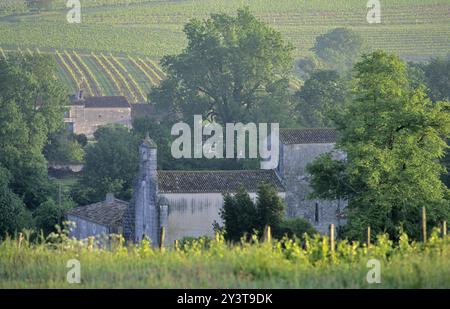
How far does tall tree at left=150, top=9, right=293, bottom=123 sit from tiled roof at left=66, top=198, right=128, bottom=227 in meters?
26.1

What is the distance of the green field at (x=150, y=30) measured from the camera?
136m

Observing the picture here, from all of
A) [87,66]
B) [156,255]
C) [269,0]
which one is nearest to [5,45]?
[87,66]

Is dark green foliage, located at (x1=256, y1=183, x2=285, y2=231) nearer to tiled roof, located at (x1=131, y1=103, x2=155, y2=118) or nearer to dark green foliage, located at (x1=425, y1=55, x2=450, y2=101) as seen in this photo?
dark green foliage, located at (x1=425, y1=55, x2=450, y2=101)

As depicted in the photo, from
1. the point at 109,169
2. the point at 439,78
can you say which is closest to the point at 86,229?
the point at 109,169

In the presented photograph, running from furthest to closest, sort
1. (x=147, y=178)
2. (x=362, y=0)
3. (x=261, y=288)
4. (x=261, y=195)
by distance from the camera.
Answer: (x=362, y=0), (x=147, y=178), (x=261, y=195), (x=261, y=288)

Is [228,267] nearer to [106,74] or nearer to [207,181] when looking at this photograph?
[207,181]

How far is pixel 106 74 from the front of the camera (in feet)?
448

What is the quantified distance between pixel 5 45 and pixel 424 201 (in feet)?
328

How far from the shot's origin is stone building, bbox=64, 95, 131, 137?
12150cm

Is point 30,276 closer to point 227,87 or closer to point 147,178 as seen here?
point 147,178

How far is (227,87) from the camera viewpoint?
89.7 m

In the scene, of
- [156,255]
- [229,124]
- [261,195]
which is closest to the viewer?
[156,255]

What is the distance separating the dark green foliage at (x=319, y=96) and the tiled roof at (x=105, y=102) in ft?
128

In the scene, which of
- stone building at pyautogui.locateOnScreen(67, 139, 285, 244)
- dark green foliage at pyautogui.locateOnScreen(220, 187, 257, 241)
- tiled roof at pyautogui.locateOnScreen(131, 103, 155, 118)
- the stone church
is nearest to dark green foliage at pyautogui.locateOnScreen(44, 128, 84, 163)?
tiled roof at pyautogui.locateOnScreen(131, 103, 155, 118)
